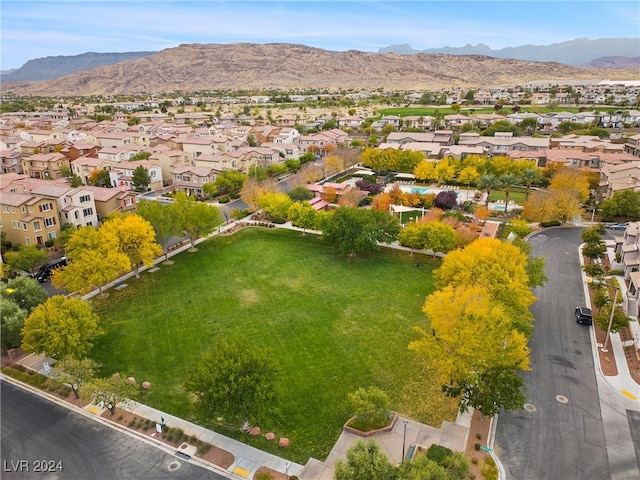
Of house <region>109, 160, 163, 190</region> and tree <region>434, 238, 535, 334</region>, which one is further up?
house <region>109, 160, 163, 190</region>

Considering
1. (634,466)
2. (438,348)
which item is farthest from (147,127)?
(634,466)

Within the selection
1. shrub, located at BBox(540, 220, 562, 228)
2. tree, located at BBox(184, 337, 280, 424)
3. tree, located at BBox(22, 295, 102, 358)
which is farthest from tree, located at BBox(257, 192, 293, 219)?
tree, located at BBox(184, 337, 280, 424)

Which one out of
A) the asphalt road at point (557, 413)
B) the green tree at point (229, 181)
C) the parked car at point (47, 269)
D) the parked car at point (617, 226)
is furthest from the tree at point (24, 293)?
the parked car at point (617, 226)

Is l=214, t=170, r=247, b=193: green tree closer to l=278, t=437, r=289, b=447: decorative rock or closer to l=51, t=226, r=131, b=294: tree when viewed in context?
l=51, t=226, r=131, b=294: tree

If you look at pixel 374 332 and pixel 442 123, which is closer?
pixel 374 332

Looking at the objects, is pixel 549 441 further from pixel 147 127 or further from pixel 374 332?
pixel 147 127

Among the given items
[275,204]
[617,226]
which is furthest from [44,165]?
[617,226]
